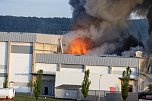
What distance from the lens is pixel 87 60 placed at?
391 feet

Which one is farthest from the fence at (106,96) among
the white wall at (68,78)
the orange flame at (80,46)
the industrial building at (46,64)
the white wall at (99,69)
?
the orange flame at (80,46)

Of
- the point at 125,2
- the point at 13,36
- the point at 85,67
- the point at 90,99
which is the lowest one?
the point at 90,99

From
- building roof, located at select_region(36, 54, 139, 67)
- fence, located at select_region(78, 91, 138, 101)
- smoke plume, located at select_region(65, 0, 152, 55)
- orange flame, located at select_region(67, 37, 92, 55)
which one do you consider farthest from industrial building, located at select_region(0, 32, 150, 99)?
orange flame, located at select_region(67, 37, 92, 55)

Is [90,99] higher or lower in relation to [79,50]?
lower

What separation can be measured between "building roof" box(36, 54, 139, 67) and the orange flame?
11.9 m

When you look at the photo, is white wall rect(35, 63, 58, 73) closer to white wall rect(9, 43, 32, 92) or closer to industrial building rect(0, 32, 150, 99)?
industrial building rect(0, 32, 150, 99)

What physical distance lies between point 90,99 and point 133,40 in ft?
143

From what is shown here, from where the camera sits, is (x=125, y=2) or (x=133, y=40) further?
(x=133, y=40)

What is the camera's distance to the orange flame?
434 feet

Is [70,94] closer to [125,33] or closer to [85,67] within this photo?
[85,67]

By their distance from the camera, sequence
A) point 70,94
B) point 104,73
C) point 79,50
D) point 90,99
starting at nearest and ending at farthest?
1. point 90,99
2. point 70,94
3. point 104,73
4. point 79,50

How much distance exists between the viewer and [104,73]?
380ft

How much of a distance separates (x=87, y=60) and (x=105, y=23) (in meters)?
12.7

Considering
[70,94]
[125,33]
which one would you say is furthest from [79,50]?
[70,94]
